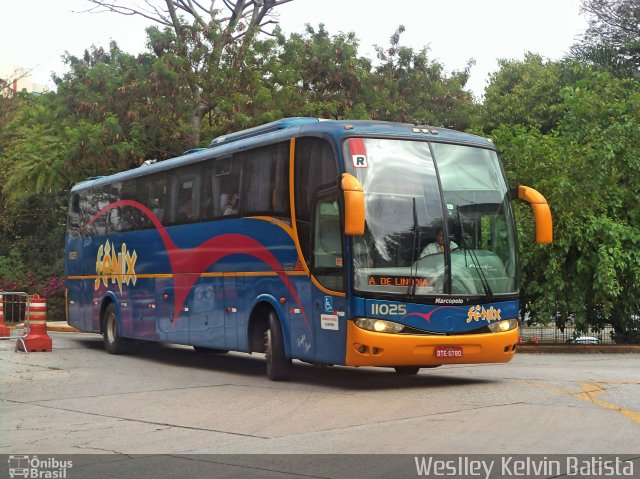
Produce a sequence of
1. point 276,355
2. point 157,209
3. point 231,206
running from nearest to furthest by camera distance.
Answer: point 276,355, point 231,206, point 157,209

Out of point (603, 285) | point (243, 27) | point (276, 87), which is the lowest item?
point (603, 285)

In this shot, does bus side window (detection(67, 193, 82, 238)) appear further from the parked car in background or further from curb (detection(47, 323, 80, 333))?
the parked car in background

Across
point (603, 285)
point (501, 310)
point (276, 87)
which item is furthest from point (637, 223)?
point (276, 87)

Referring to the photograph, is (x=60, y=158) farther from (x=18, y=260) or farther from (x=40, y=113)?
(x=18, y=260)

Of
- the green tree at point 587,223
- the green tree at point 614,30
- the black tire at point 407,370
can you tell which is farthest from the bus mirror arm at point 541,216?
the green tree at point 614,30

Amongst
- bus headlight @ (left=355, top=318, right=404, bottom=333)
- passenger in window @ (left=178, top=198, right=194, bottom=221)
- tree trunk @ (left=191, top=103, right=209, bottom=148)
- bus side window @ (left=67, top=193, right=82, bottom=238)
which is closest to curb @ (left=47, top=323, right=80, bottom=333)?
tree trunk @ (left=191, top=103, right=209, bottom=148)

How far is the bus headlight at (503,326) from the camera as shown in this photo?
1400cm

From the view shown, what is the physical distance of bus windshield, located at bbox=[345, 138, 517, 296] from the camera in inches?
524

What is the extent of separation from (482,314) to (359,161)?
2.67m

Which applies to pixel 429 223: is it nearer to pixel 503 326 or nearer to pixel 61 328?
pixel 503 326

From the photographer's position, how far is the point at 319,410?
38.2 ft

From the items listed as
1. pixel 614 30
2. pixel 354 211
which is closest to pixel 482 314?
pixel 354 211

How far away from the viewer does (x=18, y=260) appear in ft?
133
